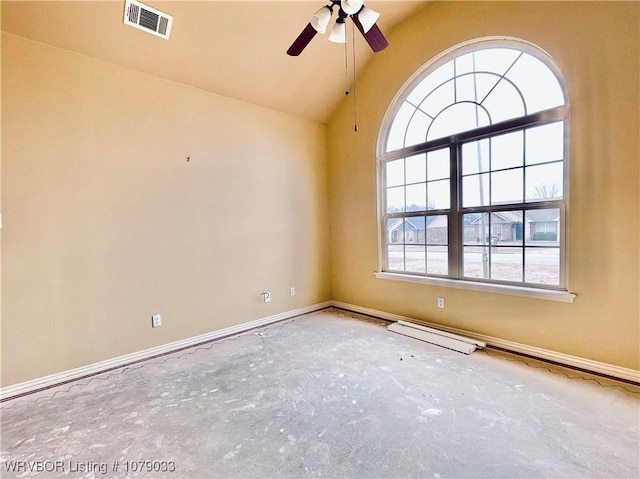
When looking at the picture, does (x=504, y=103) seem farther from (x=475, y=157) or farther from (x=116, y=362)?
(x=116, y=362)

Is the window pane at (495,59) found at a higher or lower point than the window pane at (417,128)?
higher

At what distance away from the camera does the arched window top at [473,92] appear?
2557 millimetres

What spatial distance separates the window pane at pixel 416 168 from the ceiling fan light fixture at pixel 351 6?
1930mm

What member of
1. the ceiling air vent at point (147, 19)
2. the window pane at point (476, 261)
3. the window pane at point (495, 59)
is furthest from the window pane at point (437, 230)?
the ceiling air vent at point (147, 19)

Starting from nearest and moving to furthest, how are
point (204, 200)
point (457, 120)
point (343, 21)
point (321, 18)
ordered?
point (321, 18), point (343, 21), point (457, 120), point (204, 200)

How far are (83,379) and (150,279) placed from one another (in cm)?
97

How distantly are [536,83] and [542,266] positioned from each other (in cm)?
168

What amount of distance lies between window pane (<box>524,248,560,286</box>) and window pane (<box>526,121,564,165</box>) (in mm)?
829

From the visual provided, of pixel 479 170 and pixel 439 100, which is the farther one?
pixel 439 100

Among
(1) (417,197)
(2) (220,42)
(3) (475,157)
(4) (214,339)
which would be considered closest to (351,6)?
(2) (220,42)

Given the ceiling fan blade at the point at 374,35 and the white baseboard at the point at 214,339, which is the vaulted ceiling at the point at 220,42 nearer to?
the ceiling fan blade at the point at 374,35

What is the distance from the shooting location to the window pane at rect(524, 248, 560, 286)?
8.20 ft

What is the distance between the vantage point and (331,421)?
1.81 meters

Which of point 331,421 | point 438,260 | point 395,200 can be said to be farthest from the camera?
point 395,200
